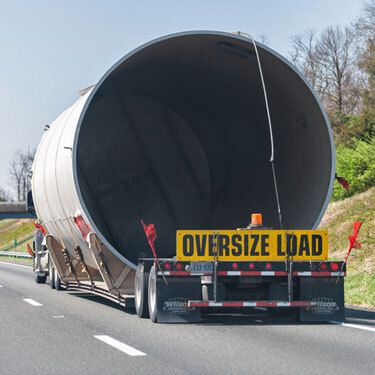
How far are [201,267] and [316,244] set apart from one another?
1.61m

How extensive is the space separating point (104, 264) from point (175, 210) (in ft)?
13.7

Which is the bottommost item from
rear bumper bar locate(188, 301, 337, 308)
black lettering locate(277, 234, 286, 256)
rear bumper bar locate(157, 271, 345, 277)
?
rear bumper bar locate(188, 301, 337, 308)

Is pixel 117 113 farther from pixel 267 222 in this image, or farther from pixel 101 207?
pixel 267 222

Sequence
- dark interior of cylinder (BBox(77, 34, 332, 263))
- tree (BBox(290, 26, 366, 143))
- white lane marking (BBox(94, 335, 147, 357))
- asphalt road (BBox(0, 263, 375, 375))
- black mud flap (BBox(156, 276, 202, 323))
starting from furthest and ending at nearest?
tree (BBox(290, 26, 366, 143)) → dark interior of cylinder (BBox(77, 34, 332, 263)) → black mud flap (BBox(156, 276, 202, 323)) → white lane marking (BBox(94, 335, 147, 357)) → asphalt road (BBox(0, 263, 375, 375))

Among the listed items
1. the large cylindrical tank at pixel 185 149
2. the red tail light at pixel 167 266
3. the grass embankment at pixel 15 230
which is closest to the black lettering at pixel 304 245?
the large cylindrical tank at pixel 185 149

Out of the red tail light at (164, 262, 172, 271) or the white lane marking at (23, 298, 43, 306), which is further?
the white lane marking at (23, 298, 43, 306)

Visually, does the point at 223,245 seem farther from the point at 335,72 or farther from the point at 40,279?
the point at 335,72

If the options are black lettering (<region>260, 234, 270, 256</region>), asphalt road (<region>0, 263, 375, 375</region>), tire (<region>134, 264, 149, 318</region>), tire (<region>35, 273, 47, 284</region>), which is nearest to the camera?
asphalt road (<region>0, 263, 375, 375</region>)

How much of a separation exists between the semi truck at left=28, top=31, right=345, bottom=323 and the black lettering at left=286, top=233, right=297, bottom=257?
2cm

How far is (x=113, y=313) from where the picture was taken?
14508 mm

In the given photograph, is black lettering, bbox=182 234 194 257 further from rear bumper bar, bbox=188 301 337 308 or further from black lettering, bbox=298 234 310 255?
black lettering, bbox=298 234 310 255

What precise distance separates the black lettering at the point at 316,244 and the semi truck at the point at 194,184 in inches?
0.5

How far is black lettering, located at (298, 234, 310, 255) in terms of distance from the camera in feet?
42.2

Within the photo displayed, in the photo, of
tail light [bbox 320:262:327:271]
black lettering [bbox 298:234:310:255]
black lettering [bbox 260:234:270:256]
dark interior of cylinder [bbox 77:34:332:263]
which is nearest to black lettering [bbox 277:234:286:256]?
black lettering [bbox 260:234:270:256]
